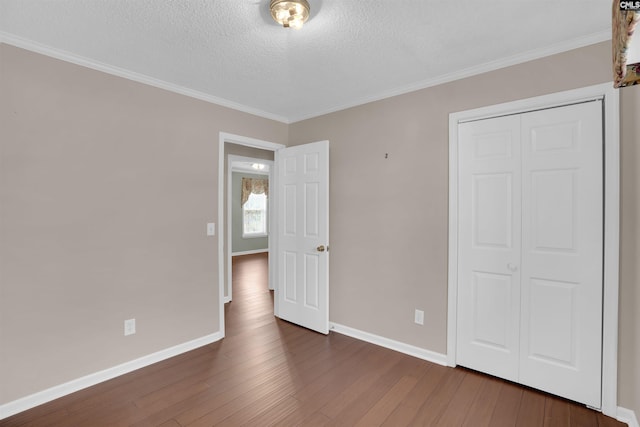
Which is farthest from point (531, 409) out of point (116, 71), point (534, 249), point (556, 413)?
point (116, 71)

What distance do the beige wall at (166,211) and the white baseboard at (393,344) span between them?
0.22 feet

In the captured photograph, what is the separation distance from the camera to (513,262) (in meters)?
2.33

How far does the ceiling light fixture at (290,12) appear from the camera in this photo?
1618mm

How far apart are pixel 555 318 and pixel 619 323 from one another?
1.08 ft

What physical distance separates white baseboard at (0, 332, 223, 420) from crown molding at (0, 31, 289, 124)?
2380mm

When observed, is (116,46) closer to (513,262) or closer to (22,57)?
(22,57)

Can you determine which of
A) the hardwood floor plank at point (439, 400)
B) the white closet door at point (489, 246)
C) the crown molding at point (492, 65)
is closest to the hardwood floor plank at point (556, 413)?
the white closet door at point (489, 246)

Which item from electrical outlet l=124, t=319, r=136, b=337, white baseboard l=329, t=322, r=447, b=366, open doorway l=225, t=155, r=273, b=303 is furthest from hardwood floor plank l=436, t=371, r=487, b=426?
open doorway l=225, t=155, r=273, b=303

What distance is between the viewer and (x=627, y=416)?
6.25 feet

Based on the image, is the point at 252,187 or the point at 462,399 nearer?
the point at 462,399

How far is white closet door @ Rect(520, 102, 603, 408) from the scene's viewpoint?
2025 millimetres

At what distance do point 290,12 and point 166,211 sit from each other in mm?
1990

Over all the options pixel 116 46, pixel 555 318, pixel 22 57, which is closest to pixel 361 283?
pixel 555 318

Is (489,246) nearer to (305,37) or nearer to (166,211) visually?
(305,37)
